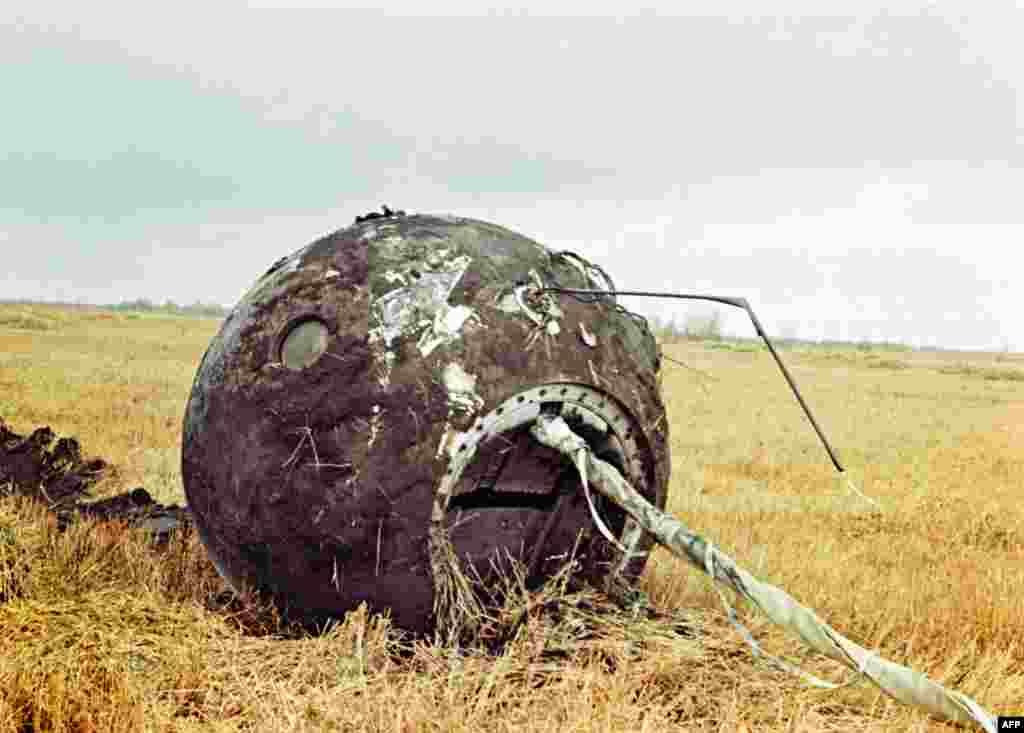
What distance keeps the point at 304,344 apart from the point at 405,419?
651 millimetres

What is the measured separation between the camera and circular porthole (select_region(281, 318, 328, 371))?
4301 mm

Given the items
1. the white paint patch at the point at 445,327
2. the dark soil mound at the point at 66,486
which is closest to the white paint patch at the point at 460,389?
the white paint patch at the point at 445,327

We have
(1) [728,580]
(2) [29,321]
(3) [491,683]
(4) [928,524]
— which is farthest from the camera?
(2) [29,321]

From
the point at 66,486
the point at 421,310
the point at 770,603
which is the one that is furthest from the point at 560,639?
the point at 66,486

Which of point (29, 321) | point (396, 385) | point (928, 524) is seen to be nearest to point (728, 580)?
point (396, 385)

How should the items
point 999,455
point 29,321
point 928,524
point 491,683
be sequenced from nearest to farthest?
point 491,683 < point 928,524 < point 999,455 < point 29,321

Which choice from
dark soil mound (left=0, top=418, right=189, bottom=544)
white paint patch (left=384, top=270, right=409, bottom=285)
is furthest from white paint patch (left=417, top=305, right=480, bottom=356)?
dark soil mound (left=0, top=418, right=189, bottom=544)

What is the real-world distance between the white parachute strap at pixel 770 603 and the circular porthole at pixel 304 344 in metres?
0.99

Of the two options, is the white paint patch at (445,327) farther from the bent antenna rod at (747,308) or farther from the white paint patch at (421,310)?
the bent antenna rod at (747,308)

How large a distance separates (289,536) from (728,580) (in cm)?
181

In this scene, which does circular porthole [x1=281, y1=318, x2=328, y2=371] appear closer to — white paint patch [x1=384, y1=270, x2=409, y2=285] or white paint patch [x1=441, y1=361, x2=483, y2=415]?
white paint patch [x1=384, y1=270, x2=409, y2=285]

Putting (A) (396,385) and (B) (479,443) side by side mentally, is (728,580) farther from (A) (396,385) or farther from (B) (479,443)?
(A) (396,385)

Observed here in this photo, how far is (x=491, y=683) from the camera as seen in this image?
3.90 metres

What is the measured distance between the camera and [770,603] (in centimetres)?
352
